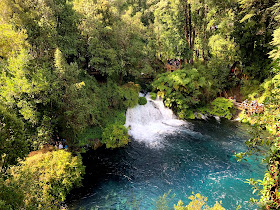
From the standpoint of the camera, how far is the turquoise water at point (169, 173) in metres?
10.3

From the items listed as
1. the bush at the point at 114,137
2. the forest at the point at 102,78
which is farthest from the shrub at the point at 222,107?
the bush at the point at 114,137

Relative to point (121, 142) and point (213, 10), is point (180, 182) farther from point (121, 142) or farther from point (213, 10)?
point (213, 10)

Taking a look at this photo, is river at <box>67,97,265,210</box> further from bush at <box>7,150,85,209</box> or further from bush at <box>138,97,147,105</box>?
bush at <box>138,97,147,105</box>

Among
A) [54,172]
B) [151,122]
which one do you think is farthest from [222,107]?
[54,172]

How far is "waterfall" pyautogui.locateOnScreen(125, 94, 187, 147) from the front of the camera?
17.3 meters

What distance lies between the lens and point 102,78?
2005 centimetres

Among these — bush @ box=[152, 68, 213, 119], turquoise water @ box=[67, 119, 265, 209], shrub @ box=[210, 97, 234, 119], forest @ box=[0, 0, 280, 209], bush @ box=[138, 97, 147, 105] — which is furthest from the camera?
shrub @ box=[210, 97, 234, 119]

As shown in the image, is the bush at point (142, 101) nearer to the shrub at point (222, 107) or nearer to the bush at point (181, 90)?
the bush at point (181, 90)

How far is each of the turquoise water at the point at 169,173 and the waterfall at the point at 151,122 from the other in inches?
35.5

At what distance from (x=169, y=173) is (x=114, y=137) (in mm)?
5640

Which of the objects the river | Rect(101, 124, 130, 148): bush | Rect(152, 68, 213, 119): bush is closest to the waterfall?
the river

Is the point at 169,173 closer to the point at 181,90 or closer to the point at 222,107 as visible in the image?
the point at 181,90

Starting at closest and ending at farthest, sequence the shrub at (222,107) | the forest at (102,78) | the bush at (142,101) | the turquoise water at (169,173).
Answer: the forest at (102,78), the turquoise water at (169,173), the bush at (142,101), the shrub at (222,107)

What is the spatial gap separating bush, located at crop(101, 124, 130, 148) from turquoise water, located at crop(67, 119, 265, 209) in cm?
57
